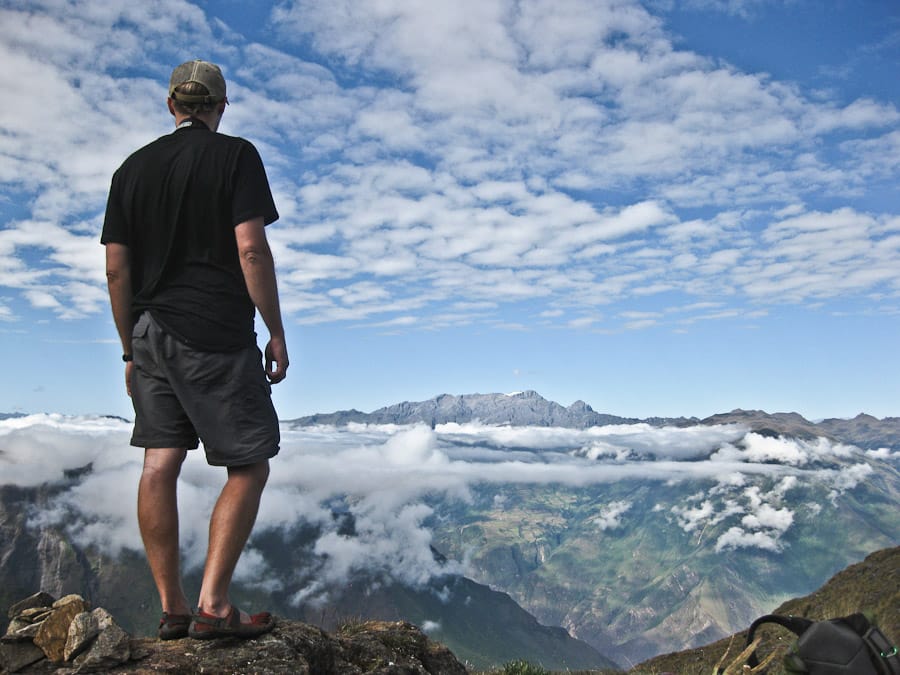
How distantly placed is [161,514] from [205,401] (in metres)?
0.91

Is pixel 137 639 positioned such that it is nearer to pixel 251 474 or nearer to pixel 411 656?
pixel 251 474

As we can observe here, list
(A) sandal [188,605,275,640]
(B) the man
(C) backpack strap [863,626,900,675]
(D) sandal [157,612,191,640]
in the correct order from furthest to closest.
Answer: (D) sandal [157,612,191,640] → (B) the man → (A) sandal [188,605,275,640] → (C) backpack strap [863,626,900,675]

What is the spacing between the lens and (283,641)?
16.9 feet

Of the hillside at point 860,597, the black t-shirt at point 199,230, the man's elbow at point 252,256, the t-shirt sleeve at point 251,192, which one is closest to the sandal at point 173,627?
the black t-shirt at point 199,230

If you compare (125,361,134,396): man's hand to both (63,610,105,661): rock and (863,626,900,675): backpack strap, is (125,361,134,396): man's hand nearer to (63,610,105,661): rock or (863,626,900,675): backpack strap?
(63,610,105,661): rock

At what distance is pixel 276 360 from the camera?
5.13 meters

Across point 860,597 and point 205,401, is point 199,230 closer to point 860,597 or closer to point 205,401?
point 205,401

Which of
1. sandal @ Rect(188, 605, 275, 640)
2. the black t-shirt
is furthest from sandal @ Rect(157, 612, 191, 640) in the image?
the black t-shirt

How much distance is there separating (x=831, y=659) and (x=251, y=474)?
3874mm

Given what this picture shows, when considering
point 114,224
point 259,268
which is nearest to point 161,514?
point 259,268

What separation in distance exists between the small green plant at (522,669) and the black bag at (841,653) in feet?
13.4

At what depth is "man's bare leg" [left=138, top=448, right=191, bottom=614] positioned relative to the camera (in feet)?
16.2

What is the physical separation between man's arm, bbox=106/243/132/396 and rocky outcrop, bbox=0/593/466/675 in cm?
197

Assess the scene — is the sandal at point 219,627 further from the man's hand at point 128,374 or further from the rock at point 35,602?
the man's hand at point 128,374
